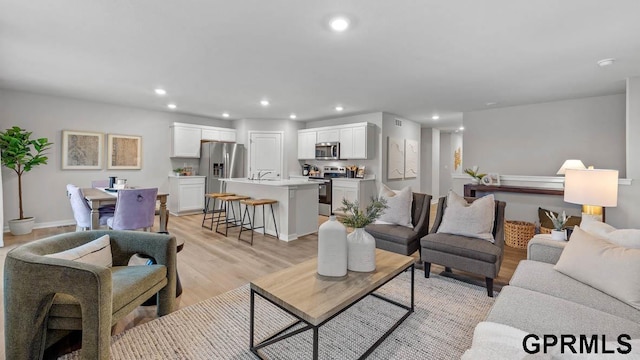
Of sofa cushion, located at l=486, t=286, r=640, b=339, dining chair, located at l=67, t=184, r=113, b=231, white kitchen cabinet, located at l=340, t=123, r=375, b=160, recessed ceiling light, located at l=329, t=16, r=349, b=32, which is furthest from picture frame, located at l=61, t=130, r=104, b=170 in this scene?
sofa cushion, located at l=486, t=286, r=640, b=339

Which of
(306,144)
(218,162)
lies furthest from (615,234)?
A: (218,162)

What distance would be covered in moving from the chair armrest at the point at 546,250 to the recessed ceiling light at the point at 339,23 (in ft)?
7.81

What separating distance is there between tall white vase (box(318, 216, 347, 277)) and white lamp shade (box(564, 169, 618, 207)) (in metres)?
2.39

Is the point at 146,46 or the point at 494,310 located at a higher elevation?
the point at 146,46

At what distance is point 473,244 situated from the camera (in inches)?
104

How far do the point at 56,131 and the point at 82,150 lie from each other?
0.48m

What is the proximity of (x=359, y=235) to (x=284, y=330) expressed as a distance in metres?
0.87

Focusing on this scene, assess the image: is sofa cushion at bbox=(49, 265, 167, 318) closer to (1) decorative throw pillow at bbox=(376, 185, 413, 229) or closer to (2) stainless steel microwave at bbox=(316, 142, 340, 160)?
(1) decorative throw pillow at bbox=(376, 185, 413, 229)

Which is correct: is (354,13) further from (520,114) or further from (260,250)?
(520,114)

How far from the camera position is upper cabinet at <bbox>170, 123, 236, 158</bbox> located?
636cm

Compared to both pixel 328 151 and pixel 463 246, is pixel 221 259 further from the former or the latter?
pixel 328 151

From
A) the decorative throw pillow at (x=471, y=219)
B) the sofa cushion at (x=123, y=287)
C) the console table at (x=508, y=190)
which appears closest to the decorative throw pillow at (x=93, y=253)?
the sofa cushion at (x=123, y=287)

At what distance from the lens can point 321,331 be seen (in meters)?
2.00

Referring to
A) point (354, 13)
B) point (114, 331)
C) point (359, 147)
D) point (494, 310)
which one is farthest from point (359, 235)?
point (359, 147)
